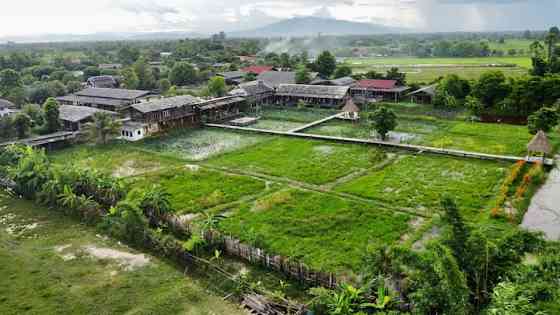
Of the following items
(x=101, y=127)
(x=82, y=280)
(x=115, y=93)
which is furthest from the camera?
(x=115, y=93)

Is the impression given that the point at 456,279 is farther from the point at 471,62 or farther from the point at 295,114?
the point at 471,62

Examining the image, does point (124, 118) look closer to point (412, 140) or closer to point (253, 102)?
point (253, 102)

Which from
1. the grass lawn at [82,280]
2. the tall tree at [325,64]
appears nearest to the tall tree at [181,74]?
the tall tree at [325,64]

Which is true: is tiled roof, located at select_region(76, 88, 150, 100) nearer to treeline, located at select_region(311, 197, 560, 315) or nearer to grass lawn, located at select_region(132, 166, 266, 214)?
grass lawn, located at select_region(132, 166, 266, 214)

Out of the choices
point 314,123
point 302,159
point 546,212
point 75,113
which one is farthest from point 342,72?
point 546,212

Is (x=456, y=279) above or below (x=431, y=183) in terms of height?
above

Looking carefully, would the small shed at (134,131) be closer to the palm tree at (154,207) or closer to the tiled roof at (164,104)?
the tiled roof at (164,104)
